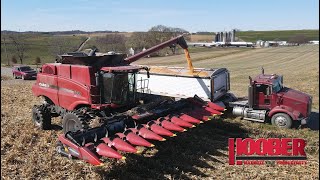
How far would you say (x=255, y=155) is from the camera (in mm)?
10492

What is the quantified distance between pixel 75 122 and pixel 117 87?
181 cm

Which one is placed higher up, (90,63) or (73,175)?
(90,63)

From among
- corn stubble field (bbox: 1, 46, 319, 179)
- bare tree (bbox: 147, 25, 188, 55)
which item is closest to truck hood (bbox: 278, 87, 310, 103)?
corn stubble field (bbox: 1, 46, 319, 179)

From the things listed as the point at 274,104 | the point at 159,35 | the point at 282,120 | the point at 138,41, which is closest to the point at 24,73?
the point at 274,104

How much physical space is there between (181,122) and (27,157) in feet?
15.8

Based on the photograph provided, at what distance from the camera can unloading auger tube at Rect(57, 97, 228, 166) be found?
861 cm

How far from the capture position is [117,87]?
11.6 metres

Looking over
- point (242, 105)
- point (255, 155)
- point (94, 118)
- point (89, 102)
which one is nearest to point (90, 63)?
point (89, 102)

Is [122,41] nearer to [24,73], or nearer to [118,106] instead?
[24,73]

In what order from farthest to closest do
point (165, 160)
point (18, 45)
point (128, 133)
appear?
point (18, 45), point (165, 160), point (128, 133)

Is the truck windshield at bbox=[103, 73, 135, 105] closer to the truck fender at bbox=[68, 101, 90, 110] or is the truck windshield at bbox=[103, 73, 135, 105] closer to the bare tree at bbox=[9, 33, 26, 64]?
the truck fender at bbox=[68, 101, 90, 110]

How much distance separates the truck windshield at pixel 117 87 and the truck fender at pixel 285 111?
6564 mm

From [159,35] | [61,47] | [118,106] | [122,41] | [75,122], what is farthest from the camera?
[159,35]

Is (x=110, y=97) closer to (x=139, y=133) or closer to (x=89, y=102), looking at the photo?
(x=89, y=102)
